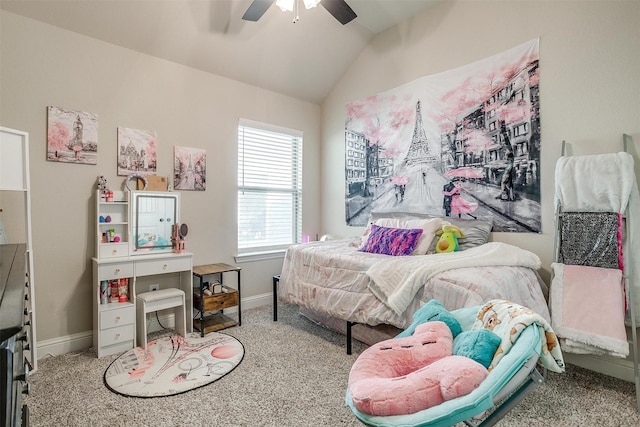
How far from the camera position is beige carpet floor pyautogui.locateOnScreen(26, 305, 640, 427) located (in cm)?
176

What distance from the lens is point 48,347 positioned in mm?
2521

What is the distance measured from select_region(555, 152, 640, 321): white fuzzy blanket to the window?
2854 millimetres

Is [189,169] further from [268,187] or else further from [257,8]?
[257,8]

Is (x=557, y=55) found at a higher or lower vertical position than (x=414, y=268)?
higher

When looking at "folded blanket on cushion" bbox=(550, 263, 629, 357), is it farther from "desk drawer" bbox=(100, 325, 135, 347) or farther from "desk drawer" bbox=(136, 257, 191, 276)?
"desk drawer" bbox=(100, 325, 135, 347)

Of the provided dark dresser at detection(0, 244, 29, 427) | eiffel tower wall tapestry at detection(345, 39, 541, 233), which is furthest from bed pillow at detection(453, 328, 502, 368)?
eiffel tower wall tapestry at detection(345, 39, 541, 233)

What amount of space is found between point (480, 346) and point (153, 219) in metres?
2.85

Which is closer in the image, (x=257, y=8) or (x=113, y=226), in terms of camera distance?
(x=257, y=8)

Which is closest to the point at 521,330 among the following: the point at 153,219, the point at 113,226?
the point at 153,219

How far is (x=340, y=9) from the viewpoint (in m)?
2.42

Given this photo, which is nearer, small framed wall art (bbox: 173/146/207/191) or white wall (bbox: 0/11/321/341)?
white wall (bbox: 0/11/321/341)

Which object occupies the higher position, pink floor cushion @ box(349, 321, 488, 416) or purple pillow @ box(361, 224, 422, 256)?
purple pillow @ box(361, 224, 422, 256)

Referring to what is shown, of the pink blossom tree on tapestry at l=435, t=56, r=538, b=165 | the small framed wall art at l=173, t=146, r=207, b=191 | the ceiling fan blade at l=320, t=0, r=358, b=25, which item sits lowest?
the small framed wall art at l=173, t=146, r=207, b=191

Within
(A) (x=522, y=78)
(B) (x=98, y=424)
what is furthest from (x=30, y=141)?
(A) (x=522, y=78)
